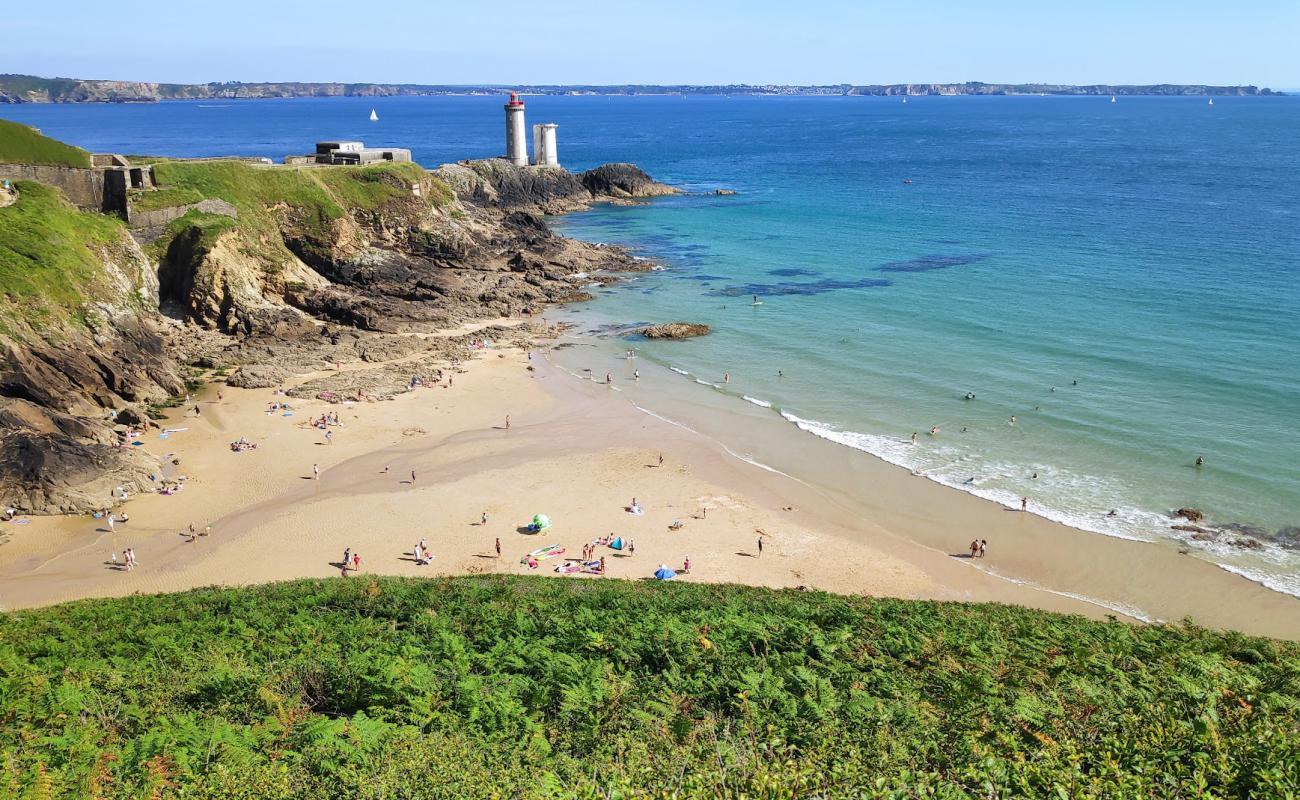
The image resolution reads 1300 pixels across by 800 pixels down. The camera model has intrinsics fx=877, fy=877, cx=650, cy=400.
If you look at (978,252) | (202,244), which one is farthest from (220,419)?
(978,252)

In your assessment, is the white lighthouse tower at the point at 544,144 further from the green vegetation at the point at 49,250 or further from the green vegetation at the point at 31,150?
the green vegetation at the point at 49,250

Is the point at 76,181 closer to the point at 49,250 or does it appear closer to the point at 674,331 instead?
the point at 49,250

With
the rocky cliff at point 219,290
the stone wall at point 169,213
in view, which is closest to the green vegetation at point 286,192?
the rocky cliff at point 219,290

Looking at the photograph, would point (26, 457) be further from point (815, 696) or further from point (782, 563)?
point (815, 696)

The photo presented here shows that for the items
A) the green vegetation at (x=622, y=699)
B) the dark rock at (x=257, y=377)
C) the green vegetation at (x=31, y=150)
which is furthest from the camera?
the green vegetation at (x=31, y=150)

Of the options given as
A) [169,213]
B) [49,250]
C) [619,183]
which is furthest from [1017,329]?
[619,183]

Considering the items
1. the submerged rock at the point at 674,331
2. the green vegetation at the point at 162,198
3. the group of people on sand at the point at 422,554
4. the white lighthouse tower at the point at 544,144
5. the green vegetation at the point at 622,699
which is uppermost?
the white lighthouse tower at the point at 544,144

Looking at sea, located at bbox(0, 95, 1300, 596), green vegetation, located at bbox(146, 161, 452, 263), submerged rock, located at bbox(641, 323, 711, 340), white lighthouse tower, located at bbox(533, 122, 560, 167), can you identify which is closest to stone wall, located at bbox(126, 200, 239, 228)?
green vegetation, located at bbox(146, 161, 452, 263)
